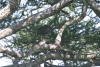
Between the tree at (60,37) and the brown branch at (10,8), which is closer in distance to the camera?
the brown branch at (10,8)

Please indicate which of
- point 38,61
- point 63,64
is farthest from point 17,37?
point 63,64

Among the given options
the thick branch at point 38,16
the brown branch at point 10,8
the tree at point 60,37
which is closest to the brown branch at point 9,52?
the tree at point 60,37

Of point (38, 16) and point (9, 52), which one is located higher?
point (38, 16)

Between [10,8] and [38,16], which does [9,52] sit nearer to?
[10,8]

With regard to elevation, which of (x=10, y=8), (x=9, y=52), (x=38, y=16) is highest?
(x=10, y=8)

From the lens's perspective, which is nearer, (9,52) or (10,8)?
(10,8)

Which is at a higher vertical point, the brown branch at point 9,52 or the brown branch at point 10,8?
the brown branch at point 10,8

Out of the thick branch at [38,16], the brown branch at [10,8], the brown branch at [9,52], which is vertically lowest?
the brown branch at [9,52]

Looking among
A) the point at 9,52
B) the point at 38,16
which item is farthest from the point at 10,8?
the point at 9,52

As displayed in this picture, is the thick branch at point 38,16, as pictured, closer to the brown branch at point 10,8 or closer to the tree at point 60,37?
the brown branch at point 10,8

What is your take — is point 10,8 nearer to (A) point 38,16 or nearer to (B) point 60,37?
(A) point 38,16

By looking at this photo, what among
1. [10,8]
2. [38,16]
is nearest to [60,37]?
[38,16]

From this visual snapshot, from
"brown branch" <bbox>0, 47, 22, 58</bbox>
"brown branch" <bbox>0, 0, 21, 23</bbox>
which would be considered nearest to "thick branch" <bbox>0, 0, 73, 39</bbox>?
"brown branch" <bbox>0, 0, 21, 23</bbox>

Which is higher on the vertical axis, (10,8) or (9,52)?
(10,8)
